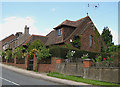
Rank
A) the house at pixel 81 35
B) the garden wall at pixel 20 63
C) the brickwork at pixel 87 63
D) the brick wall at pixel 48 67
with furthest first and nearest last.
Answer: the house at pixel 81 35, the garden wall at pixel 20 63, the brick wall at pixel 48 67, the brickwork at pixel 87 63

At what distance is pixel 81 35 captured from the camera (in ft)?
83.8

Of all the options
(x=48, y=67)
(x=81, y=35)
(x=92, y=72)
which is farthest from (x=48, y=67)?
(x=81, y=35)

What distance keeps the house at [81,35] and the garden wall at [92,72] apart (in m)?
7.54

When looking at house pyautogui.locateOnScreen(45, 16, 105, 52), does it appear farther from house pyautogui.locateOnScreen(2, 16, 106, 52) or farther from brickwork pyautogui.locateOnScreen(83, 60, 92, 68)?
brickwork pyautogui.locateOnScreen(83, 60, 92, 68)

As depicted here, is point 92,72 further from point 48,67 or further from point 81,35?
point 81,35

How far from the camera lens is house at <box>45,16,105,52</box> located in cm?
2544

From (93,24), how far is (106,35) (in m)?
20.5

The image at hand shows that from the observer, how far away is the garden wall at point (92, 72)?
12114 millimetres

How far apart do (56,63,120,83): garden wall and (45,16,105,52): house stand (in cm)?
754

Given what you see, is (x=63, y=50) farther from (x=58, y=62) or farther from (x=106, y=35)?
(x=106, y=35)

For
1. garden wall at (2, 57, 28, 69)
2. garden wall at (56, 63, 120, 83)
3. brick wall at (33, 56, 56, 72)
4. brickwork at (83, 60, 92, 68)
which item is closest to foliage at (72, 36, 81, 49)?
brick wall at (33, 56, 56, 72)

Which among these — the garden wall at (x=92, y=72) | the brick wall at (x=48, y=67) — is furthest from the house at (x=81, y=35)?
the garden wall at (x=92, y=72)

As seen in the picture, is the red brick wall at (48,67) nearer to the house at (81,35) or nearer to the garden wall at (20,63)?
the garden wall at (20,63)

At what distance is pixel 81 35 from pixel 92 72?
12.1 metres
